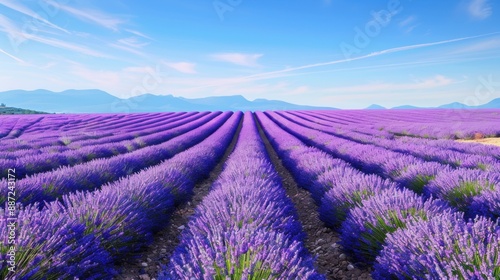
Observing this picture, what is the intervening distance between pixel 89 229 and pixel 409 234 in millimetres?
2342

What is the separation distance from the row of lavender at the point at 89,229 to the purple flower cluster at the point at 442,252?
Answer: 1.80m

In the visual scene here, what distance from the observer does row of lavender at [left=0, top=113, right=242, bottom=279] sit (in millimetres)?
1663

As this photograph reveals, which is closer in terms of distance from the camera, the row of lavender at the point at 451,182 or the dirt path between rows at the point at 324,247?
the dirt path between rows at the point at 324,247

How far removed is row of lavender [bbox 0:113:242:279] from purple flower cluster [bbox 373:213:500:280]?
1.80m

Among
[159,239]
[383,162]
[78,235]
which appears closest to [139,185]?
[159,239]

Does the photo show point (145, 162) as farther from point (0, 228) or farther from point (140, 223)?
point (0, 228)

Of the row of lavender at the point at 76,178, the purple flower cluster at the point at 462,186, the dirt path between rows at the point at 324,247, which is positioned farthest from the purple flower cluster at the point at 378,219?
the row of lavender at the point at 76,178

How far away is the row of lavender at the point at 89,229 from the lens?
166 centimetres

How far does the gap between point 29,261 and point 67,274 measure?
0.21 meters

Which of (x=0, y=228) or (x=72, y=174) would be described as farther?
(x=72, y=174)

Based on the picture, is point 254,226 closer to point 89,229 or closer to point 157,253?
point 89,229

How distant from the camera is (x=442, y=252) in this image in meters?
1.69

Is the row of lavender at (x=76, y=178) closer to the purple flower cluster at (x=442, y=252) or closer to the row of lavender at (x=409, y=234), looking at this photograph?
the row of lavender at (x=409, y=234)

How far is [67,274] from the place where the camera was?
168 cm
